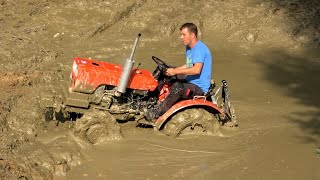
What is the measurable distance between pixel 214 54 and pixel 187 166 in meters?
4.89

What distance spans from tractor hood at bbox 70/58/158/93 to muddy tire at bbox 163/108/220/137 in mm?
577

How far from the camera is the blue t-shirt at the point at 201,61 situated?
7562 millimetres

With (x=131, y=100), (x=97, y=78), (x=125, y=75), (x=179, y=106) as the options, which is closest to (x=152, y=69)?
(x=131, y=100)

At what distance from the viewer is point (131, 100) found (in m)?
7.63

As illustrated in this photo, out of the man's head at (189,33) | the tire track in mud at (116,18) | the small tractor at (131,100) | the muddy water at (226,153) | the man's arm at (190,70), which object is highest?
the tire track in mud at (116,18)

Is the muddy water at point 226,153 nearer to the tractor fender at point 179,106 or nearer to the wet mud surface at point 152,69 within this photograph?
the wet mud surface at point 152,69

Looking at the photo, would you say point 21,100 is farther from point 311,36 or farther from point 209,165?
point 311,36

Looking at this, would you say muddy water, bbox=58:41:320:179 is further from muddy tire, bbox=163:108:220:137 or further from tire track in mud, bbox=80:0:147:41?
tire track in mud, bbox=80:0:147:41

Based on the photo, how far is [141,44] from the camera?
38.1 feet

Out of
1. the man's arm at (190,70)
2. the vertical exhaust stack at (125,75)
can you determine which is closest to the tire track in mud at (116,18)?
the man's arm at (190,70)

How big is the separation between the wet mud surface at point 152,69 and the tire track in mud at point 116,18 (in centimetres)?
3

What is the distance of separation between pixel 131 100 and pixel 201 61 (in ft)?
3.80

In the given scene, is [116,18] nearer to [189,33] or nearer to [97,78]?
[189,33]

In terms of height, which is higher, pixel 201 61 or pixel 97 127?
pixel 201 61
